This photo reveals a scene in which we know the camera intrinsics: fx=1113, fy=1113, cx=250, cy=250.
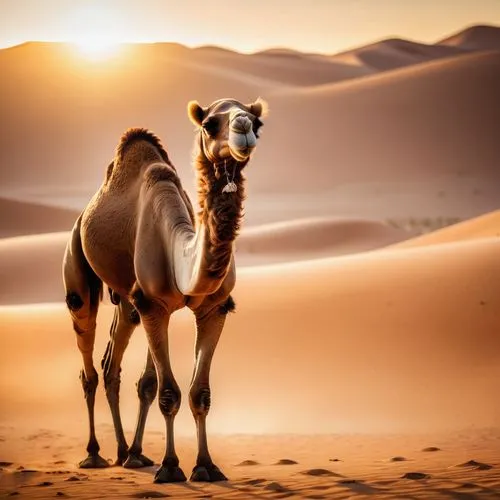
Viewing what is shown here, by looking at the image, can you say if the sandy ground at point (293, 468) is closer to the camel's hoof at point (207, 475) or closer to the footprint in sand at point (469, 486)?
the footprint in sand at point (469, 486)

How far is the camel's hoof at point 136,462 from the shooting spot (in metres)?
8.45

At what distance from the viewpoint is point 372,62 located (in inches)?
4412

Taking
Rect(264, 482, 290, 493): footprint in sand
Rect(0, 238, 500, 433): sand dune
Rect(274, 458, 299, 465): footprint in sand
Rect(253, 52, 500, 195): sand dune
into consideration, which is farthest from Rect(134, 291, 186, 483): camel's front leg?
Rect(253, 52, 500, 195): sand dune

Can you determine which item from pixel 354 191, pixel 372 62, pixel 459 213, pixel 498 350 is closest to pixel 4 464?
pixel 498 350

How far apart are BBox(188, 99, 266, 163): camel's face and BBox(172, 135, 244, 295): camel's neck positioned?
10 centimetres

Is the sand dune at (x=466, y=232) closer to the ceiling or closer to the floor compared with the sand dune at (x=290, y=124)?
closer to the floor

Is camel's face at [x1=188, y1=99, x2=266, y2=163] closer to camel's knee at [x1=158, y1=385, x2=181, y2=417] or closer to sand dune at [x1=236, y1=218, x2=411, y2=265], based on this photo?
camel's knee at [x1=158, y1=385, x2=181, y2=417]

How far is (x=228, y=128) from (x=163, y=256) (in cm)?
140

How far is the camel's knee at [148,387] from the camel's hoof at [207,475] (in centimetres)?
127

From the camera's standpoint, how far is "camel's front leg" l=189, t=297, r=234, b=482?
23.7 feet

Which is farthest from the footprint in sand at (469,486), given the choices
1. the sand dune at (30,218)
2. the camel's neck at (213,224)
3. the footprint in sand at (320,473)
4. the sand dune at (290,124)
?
the sand dune at (290,124)

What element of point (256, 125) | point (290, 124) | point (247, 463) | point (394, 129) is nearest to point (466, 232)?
point (247, 463)

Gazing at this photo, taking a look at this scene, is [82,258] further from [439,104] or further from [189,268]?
[439,104]

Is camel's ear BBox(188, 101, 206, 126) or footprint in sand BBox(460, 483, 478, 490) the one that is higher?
camel's ear BBox(188, 101, 206, 126)
